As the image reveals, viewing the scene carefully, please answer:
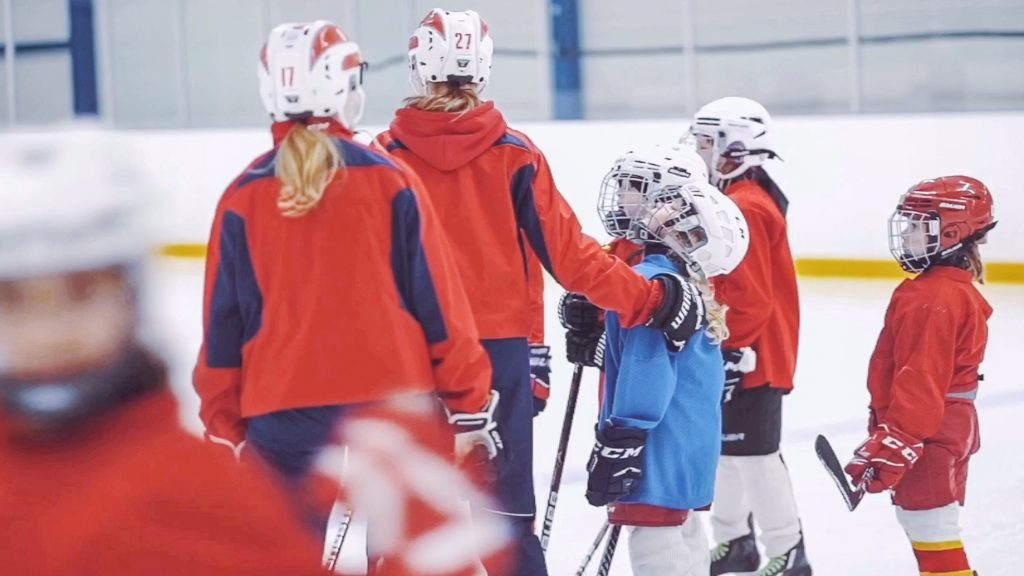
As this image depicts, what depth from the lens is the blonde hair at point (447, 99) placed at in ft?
8.70

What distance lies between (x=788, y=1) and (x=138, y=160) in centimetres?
893

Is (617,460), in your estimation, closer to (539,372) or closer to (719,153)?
(539,372)

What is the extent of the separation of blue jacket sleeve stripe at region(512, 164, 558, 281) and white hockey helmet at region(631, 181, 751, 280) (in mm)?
162

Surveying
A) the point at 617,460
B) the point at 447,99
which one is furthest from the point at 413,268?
the point at 447,99

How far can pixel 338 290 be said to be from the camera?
78.7 inches

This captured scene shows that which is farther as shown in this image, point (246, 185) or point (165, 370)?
point (246, 185)

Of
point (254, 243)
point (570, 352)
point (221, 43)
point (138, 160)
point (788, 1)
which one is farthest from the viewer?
point (221, 43)

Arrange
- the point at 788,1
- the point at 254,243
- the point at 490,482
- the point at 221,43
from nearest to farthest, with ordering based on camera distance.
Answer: the point at 254,243 < the point at 490,482 < the point at 788,1 < the point at 221,43

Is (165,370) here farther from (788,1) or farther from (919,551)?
(788,1)

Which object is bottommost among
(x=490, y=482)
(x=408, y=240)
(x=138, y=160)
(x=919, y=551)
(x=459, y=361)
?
(x=919, y=551)

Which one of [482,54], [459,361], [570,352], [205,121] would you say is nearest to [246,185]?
[459,361]

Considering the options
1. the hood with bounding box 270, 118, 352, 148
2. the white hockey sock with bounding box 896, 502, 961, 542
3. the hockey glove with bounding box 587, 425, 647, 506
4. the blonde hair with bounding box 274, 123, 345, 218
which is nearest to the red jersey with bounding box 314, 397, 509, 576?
the blonde hair with bounding box 274, 123, 345, 218

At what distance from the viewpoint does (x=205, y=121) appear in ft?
36.5

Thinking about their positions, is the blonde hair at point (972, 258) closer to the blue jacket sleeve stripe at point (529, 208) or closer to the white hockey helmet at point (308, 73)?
the blue jacket sleeve stripe at point (529, 208)
